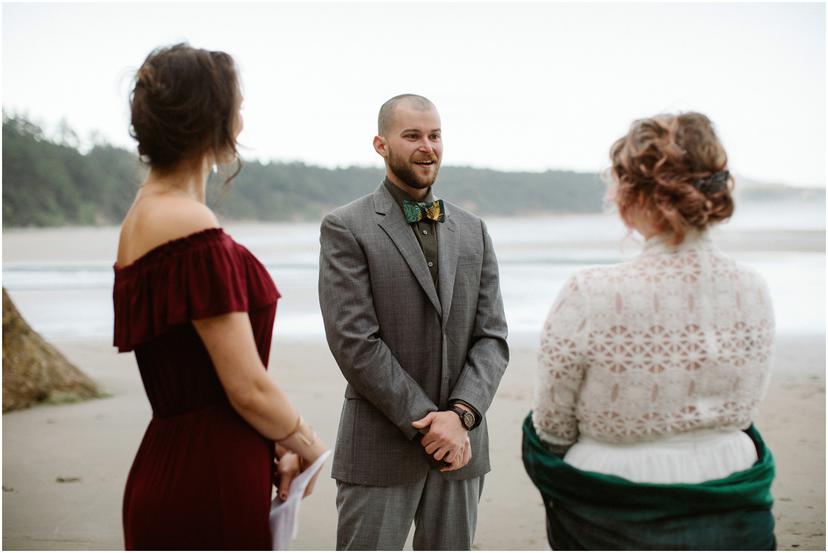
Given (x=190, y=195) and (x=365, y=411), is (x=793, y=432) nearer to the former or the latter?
(x=365, y=411)

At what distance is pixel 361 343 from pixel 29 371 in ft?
17.6

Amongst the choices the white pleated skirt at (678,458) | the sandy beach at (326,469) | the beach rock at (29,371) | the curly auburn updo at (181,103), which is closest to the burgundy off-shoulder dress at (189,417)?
the curly auburn updo at (181,103)

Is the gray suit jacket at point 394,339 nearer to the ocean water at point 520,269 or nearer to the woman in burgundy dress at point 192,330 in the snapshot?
the woman in burgundy dress at point 192,330

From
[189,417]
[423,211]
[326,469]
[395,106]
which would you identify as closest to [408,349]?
[423,211]

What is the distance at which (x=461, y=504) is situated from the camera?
2727 millimetres

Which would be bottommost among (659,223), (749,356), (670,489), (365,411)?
(365,411)

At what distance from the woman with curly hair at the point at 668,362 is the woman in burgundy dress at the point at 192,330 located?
0.66m

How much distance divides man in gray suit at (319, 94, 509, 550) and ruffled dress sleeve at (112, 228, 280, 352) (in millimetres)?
780

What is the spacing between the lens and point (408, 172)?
9.08ft

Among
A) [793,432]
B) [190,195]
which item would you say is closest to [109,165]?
[793,432]

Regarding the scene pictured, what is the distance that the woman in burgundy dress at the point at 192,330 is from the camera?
5.95 feet

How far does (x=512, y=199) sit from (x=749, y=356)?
49.2 m

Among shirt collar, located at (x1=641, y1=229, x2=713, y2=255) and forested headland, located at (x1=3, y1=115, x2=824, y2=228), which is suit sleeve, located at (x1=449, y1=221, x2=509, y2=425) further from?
forested headland, located at (x1=3, y1=115, x2=824, y2=228)

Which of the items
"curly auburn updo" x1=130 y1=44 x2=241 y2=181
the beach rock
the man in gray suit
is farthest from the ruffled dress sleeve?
the beach rock
